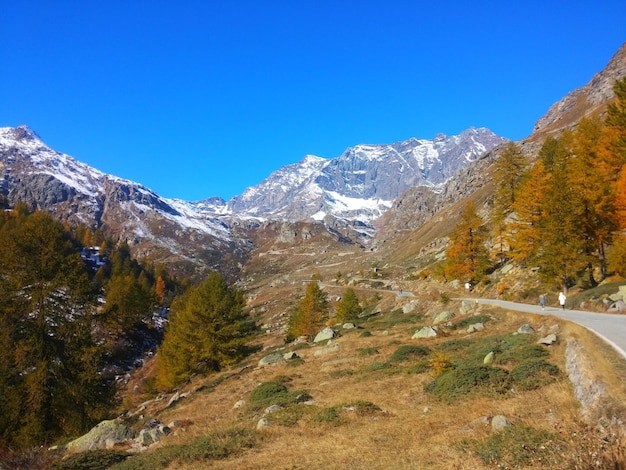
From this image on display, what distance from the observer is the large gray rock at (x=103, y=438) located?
49.3ft

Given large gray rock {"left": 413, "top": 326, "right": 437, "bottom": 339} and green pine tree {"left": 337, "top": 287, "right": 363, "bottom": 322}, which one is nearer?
large gray rock {"left": 413, "top": 326, "right": 437, "bottom": 339}

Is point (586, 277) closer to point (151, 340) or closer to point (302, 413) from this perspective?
point (302, 413)

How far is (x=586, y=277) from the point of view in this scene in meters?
31.9

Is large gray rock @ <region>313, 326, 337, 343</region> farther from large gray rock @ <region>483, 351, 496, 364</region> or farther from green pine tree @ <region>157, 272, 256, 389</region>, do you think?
large gray rock @ <region>483, 351, 496, 364</region>

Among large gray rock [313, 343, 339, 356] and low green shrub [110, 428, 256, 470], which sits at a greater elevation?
low green shrub [110, 428, 256, 470]

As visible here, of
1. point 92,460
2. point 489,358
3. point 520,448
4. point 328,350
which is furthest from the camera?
point 328,350

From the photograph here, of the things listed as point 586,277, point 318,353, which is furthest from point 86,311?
point 586,277

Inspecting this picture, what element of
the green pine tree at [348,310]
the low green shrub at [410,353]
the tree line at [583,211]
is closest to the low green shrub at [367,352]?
the low green shrub at [410,353]

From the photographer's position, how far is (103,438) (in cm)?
1552

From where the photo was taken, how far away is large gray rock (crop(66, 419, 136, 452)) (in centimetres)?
1503

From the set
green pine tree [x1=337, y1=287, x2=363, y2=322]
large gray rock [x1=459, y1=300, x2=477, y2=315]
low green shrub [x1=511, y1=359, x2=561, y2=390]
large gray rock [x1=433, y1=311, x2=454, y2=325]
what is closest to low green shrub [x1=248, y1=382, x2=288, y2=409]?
low green shrub [x1=511, y1=359, x2=561, y2=390]

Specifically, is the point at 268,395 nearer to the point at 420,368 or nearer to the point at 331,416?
the point at 331,416

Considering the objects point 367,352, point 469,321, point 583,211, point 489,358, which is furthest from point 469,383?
point 583,211

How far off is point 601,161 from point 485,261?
650 inches
